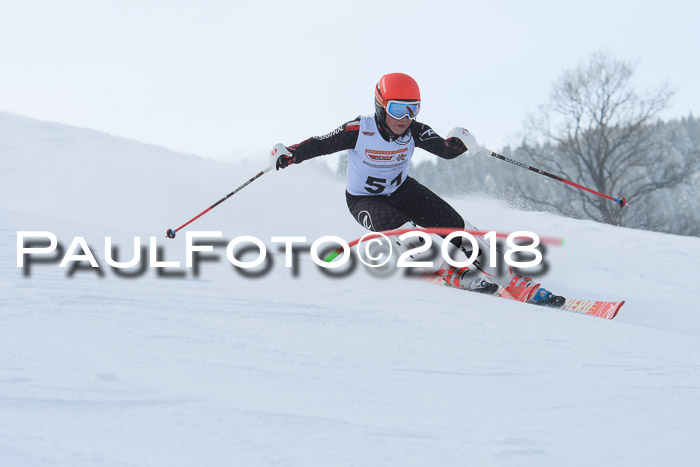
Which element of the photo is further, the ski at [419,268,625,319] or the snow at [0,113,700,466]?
the ski at [419,268,625,319]

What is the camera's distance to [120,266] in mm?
2949

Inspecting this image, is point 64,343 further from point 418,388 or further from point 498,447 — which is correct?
point 498,447

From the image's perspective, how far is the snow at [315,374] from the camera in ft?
4.26

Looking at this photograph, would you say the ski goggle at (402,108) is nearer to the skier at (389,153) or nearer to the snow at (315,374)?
the skier at (389,153)

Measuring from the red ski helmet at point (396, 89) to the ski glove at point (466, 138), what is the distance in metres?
0.58

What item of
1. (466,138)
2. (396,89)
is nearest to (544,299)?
(466,138)

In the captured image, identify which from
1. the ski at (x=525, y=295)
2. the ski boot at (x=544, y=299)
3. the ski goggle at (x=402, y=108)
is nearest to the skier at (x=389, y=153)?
the ski goggle at (x=402, y=108)

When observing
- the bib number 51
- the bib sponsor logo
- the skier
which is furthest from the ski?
the bib sponsor logo

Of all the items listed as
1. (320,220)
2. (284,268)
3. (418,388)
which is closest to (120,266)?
(284,268)

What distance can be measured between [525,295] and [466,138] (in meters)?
1.40

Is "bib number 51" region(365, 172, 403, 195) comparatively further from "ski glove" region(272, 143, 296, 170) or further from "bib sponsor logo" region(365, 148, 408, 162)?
"ski glove" region(272, 143, 296, 170)

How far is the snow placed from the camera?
1.30 metres

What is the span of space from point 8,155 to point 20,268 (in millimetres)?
5807

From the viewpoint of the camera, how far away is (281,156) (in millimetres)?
4258
